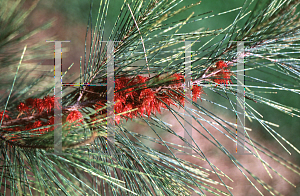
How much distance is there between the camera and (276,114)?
58 cm

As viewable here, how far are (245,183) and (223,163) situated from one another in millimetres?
86

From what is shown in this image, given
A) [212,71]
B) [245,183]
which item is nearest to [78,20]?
[212,71]

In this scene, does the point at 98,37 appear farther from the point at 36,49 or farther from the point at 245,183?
the point at 245,183

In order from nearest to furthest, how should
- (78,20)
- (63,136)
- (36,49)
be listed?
(63,136), (36,49), (78,20)

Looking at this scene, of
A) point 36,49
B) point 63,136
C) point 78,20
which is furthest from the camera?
point 78,20

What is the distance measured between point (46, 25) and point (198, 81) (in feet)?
0.37

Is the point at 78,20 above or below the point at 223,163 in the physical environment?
above

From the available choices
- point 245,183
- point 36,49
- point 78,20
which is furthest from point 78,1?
point 245,183

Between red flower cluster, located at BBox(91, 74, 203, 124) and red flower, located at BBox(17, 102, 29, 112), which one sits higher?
red flower cluster, located at BBox(91, 74, 203, 124)

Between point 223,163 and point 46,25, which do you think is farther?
point 223,163

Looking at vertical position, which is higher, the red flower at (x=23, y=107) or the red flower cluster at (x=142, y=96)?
the red flower cluster at (x=142, y=96)

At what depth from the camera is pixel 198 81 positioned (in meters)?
0.16

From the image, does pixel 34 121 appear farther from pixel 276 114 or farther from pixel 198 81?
pixel 276 114

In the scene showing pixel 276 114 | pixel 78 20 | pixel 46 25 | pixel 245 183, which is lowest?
pixel 245 183
